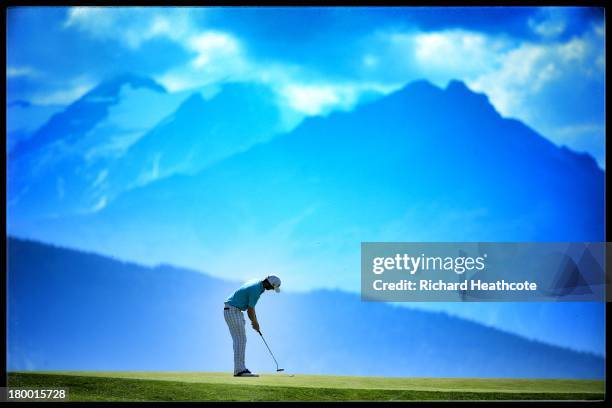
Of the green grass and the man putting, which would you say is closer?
the green grass

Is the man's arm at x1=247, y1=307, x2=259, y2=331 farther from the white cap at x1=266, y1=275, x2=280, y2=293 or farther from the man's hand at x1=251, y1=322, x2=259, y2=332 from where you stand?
the white cap at x1=266, y1=275, x2=280, y2=293

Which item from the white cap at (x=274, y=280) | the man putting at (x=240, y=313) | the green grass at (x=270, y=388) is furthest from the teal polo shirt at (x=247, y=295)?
the green grass at (x=270, y=388)

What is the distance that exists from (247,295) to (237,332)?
45cm

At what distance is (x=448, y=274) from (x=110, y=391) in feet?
14.0

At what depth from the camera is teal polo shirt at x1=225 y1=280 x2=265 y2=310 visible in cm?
1070

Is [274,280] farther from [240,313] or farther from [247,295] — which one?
[240,313]

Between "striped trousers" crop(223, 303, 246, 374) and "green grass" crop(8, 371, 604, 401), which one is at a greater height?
Result: "striped trousers" crop(223, 303, 246, 374)

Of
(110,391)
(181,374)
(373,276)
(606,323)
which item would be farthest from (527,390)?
(110,391)

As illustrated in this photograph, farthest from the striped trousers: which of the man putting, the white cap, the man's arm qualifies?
the white cap

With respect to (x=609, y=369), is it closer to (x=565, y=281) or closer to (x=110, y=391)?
(x=565, y=281)

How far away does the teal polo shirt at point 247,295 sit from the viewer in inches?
421

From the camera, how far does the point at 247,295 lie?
10.8m

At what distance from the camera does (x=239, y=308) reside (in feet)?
35.5

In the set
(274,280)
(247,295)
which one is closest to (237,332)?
(247,295)
